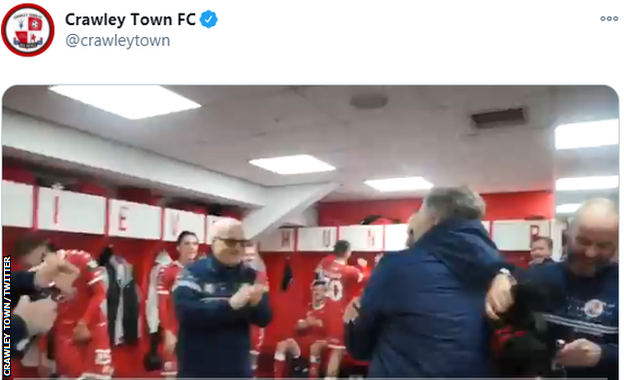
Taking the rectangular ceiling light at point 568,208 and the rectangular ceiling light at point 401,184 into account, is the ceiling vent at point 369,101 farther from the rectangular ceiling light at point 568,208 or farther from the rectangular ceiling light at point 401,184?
the rectangular ceiling light at point 568,208

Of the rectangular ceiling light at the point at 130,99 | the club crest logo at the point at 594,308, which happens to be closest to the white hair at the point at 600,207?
the club crest logo at the point at 594,308

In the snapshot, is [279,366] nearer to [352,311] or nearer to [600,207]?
[352,311]

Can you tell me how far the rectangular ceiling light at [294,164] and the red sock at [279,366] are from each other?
0.84 ft

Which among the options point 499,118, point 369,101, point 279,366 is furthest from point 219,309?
point 499,118

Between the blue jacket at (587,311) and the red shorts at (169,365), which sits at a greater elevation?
the blue jacket at (587,311)

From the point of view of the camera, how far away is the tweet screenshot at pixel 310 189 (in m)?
0.67

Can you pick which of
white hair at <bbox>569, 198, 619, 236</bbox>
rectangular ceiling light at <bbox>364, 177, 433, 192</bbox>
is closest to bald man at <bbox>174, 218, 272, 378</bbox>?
rectangular ceiling light at <bbox>364, 177, 433, 192</bbox>

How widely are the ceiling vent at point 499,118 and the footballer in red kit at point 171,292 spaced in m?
0.42

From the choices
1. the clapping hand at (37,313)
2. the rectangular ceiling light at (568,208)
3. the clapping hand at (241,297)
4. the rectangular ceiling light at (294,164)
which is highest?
the rectangular ceiling light at (294,164)

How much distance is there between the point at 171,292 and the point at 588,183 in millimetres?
579

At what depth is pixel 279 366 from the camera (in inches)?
29.4

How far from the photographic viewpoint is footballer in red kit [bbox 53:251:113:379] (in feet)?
2.48

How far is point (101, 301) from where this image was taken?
2.52 feet
